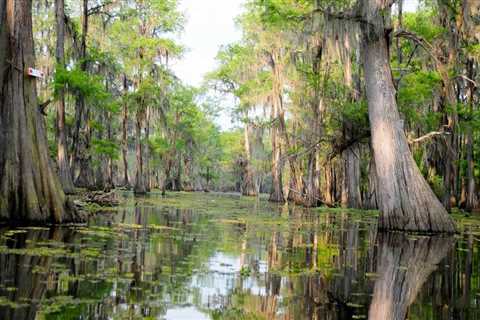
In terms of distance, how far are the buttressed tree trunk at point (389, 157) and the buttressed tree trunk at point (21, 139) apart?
22.0ft

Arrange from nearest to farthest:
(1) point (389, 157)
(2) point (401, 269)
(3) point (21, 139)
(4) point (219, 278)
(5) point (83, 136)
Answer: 1. (4) point (219, 278)
2. (2) point (401, 269)
3. (3) point (21, 139)
4. (1) point (389, 157)
5. (5) point (83, 136)

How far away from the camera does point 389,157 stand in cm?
1037

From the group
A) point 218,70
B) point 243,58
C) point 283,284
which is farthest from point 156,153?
point 283,284

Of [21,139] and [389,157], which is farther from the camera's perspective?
[389,157]

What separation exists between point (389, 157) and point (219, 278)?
698 cm

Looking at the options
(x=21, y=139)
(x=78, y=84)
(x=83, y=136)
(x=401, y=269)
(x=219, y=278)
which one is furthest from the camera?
(x=83, y=136)

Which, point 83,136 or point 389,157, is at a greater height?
point 83,136

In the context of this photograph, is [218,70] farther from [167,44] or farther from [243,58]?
[167,44]

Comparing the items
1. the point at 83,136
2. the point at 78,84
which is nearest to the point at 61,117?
the point at 78,84

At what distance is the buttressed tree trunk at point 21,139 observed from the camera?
7.22m

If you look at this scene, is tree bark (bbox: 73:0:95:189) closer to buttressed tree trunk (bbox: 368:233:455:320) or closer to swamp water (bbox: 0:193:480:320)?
swamp water (bbox: 0:193:480:320)

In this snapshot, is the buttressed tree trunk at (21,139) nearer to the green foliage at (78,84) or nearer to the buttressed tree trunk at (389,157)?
the buttressed tree trunk at (389,157)

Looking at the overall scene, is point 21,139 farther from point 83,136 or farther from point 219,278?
point 83,136

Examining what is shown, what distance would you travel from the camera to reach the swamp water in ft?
10.5
